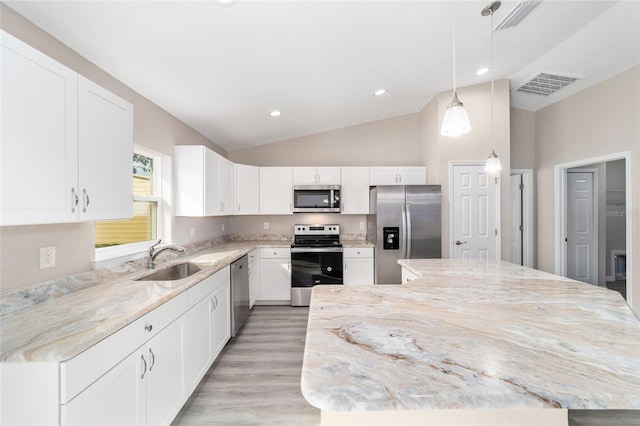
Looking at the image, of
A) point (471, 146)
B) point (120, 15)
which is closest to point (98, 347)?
point (120, 15)

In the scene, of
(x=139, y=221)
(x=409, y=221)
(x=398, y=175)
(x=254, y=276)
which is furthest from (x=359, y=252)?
(x=139, y=221)

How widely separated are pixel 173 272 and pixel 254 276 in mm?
1428

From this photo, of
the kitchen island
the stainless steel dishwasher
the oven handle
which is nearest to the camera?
the kitchen island

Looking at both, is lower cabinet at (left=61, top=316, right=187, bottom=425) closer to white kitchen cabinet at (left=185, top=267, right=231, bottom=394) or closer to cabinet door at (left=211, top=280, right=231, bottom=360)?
white kitchen cabinet at (left=185, top=267, right=231, bottom=394)

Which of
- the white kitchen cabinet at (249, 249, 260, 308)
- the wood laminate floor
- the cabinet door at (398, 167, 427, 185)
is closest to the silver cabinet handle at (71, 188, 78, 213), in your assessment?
the wood laminate floor

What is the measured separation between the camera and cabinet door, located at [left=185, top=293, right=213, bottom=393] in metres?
1.90

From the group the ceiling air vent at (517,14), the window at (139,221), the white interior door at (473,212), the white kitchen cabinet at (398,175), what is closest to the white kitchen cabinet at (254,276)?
the window at (139,221)

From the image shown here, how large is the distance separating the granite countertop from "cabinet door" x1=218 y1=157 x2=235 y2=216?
1.69 meters

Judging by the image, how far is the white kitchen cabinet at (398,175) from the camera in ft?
13.4

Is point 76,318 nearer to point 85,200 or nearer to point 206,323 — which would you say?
point 85,200

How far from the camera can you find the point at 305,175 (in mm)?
4168

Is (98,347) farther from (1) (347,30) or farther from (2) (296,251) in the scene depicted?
(2) (296,251)

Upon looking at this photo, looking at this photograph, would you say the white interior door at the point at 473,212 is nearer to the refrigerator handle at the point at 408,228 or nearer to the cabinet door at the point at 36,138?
the refrigerator handle at the point at 408,228

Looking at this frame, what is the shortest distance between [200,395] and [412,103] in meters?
4.28
